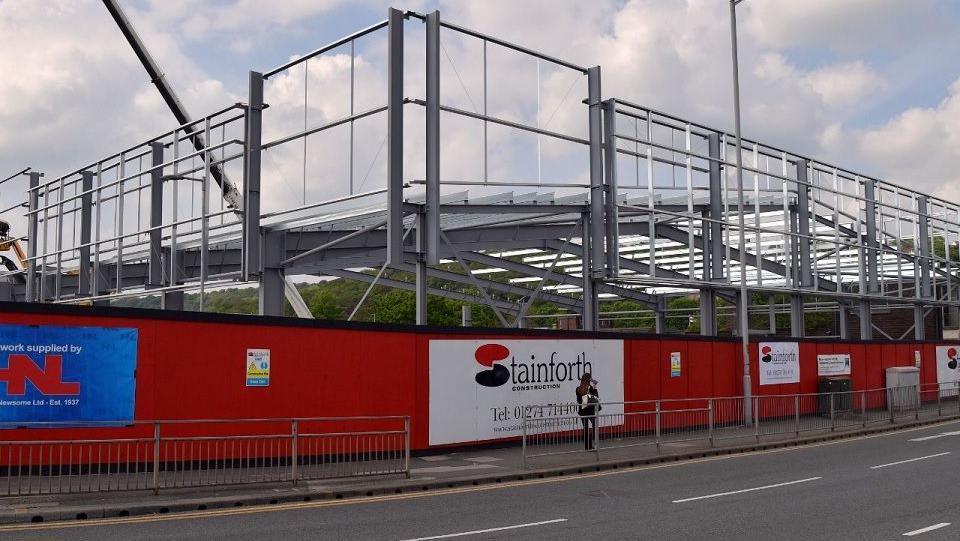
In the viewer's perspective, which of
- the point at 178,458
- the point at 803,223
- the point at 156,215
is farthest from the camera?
the point at 803,223

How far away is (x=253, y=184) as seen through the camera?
2647 cm

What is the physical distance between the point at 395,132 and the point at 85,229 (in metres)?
22.0

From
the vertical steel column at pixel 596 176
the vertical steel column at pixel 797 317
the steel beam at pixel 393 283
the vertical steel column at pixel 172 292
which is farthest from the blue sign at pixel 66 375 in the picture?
the vertical steel column at pixel 797 317

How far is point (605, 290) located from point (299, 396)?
29.7 metres

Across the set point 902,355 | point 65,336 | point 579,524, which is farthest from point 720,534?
point 902,355

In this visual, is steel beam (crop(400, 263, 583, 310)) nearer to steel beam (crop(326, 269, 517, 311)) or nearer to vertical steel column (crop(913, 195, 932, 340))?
steel beam (crop(326, 269, 517, 311))

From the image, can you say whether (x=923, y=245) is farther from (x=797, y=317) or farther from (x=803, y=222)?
(x=797, y=317)

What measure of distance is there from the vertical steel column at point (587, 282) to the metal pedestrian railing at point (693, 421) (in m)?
3.69

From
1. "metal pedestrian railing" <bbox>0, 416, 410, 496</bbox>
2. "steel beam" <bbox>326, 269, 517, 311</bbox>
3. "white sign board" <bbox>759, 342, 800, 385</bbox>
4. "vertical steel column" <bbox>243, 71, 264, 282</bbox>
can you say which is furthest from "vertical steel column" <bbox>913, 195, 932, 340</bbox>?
"metal pedestrian railing" <bbox>0, 416, 410, 496</bbox>

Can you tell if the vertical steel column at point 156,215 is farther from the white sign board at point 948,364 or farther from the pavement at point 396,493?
the white sign board at point 948,364

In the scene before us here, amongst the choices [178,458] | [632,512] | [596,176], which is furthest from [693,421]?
[178,458]

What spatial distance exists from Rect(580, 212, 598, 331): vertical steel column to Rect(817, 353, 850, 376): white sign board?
32.4 feet

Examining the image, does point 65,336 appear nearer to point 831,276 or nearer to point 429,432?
point 429,432

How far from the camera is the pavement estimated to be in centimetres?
1153
